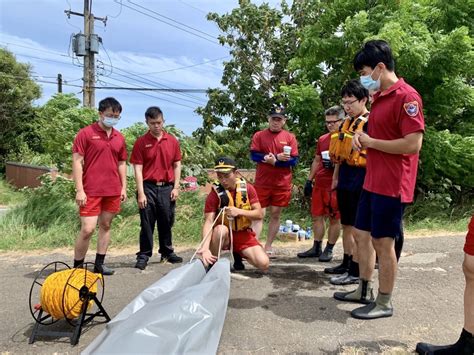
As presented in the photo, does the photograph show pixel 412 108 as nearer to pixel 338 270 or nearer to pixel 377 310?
pixel 377 310

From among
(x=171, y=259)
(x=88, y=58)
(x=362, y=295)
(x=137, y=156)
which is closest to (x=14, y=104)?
(x=88, y=58)

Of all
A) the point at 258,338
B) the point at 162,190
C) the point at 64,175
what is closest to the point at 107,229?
the point at 162,190

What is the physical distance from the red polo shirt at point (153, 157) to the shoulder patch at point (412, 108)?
3028 millimetres

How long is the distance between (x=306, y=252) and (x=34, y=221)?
5043mm

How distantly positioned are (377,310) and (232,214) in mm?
1577

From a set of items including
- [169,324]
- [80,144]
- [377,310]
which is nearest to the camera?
[169,324]

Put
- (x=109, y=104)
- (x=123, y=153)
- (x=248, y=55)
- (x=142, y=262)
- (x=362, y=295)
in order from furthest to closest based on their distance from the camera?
1. (x=248, y=55)
2. (x=142, y=262)
3. (x=123, y=153)
4. (x=109, y=104)
5. (x=362, y=295)

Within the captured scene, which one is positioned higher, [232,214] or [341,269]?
[232,214]

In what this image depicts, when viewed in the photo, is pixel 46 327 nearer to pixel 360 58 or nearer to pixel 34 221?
pixel 360 58

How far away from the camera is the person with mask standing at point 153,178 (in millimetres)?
5083

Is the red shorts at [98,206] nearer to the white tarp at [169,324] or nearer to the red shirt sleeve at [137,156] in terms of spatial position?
the red shirt sleeve at [137,156]

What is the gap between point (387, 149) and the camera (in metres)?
3.10

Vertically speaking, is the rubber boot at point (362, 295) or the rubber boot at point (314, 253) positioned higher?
the rubber boot at point (362, 295)

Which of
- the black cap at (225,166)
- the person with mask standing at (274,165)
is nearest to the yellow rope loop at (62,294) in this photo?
the black cap at (225,166)
